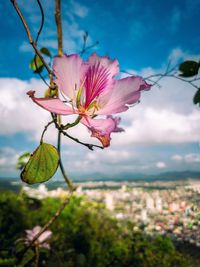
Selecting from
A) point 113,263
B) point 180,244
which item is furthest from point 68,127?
point 180,244

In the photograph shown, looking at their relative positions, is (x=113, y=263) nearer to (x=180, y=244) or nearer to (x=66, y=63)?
(x=180, y=244)

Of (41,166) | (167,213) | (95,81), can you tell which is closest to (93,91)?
(95,81)

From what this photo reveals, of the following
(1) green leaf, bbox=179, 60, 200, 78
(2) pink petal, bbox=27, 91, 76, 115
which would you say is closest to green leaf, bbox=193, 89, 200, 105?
(1) green leaf, bbox=179, 60, 200, 78

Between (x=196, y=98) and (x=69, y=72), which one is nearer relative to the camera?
(x=69, y=72)

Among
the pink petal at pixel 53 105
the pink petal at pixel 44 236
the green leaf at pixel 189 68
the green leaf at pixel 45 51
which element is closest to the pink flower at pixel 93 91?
the pink petal at pixel 53 105

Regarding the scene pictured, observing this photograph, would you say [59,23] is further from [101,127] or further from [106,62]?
[101,127]

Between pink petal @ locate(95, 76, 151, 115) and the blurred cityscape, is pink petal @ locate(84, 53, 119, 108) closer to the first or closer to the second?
pink petal @ locate(95, 76, 151, 115)
